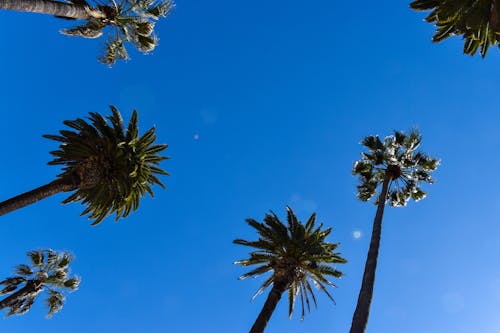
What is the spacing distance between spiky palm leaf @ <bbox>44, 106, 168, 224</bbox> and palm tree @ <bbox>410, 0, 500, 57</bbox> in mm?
13401

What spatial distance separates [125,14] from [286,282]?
1364cm

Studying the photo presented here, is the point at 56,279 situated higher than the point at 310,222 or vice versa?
the point at 310,222

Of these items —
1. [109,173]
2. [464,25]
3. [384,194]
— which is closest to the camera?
[464,25]

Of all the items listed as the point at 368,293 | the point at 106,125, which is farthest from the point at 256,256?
the point at 106,125

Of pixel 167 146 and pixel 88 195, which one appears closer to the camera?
pixel 88 195

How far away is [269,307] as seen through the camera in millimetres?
17125

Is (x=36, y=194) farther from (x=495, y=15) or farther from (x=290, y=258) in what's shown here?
(x=495, y=15)

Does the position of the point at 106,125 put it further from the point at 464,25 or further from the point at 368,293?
the point at 464,25

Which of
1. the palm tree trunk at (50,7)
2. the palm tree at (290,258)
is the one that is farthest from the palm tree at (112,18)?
the palm tree at (290,258)

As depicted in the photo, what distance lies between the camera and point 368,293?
1559 centimetres

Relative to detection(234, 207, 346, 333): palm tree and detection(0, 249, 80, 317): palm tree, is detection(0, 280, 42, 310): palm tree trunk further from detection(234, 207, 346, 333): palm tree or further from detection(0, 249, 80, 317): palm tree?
detection(234, 207, 346, 333): palm tree

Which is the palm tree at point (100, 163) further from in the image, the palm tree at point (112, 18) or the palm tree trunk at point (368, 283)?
the palm tree trunk at point (368, 283)

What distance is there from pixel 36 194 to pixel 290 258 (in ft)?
37.1

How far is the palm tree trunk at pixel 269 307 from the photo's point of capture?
16297 mm
